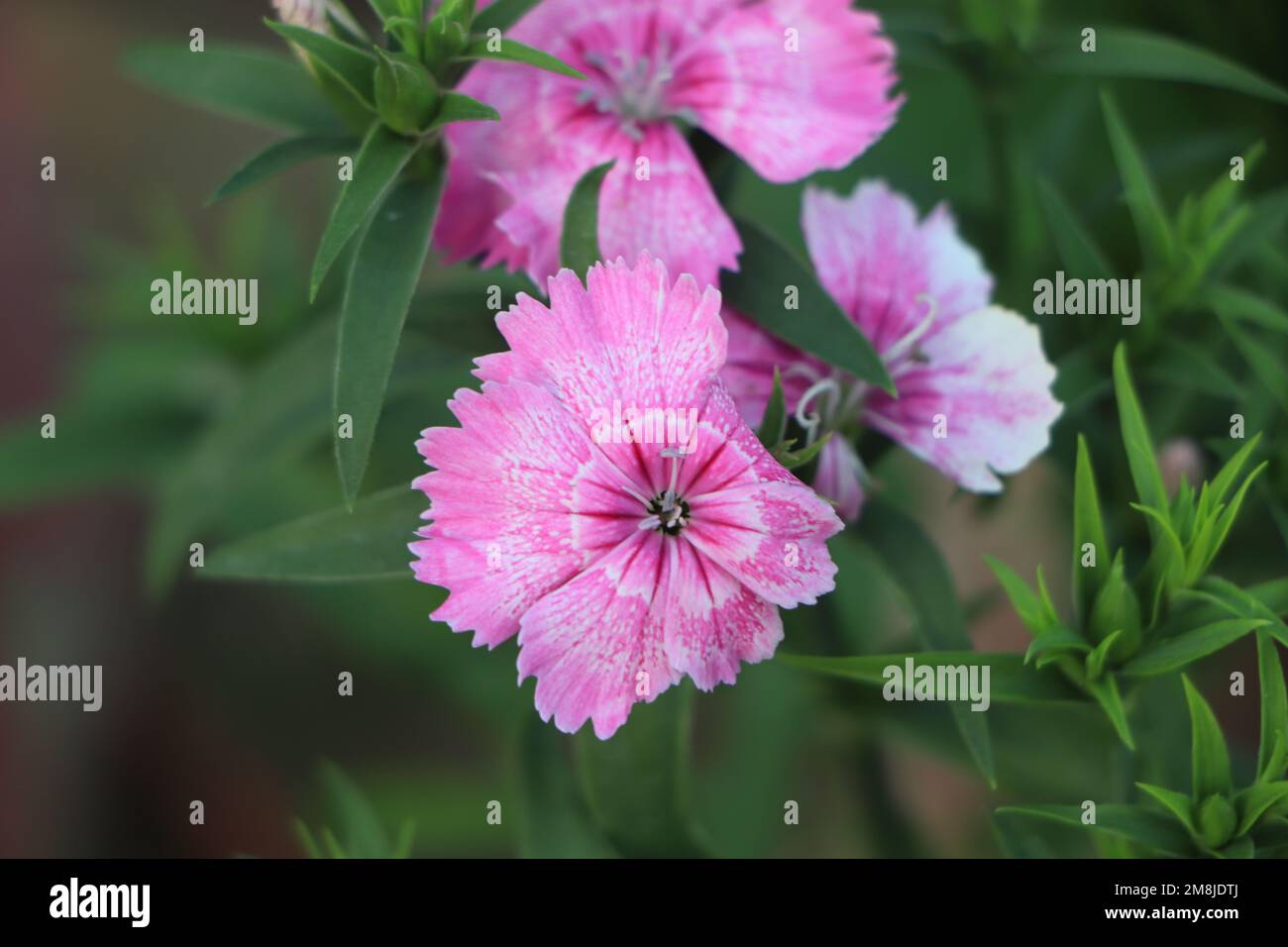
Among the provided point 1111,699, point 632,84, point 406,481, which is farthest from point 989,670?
point 406,481

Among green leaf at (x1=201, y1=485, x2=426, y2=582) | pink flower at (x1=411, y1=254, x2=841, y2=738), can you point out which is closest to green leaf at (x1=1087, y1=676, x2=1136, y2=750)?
pink flower at (x1=411, y1=254, x2=841, y2=738)

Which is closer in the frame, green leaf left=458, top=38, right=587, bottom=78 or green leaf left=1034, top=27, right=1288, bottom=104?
green leaf left=458, top=38, right=587, bottom=78

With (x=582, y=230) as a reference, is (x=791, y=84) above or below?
above

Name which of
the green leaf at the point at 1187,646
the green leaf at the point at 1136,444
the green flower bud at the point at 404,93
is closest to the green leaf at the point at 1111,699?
the green leaf at the point at 1187,646

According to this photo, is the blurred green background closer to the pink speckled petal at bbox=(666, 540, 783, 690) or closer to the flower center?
the flower center

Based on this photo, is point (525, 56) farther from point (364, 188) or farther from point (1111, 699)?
point (1111, 699)
